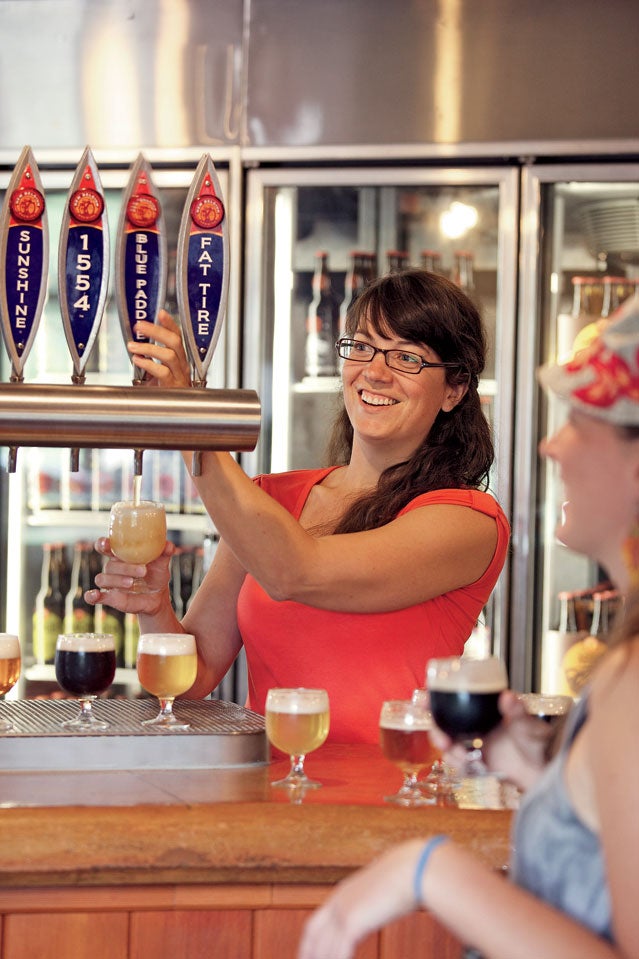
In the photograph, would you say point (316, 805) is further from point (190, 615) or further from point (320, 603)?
point (190, 615)

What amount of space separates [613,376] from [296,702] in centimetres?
75

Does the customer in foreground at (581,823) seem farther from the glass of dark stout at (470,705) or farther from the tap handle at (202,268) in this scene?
the tap handle at (202,268)

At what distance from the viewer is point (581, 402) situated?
1107 mm

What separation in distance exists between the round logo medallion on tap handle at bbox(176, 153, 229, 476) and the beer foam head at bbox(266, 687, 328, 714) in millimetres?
494

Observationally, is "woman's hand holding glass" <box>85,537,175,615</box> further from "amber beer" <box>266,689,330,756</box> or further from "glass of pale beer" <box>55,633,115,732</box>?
"amber beer" <box>266,689,330,756</box>

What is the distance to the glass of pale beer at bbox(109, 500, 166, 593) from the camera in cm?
198

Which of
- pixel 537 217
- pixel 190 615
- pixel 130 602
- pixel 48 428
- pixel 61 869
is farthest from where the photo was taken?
pixel 537 217

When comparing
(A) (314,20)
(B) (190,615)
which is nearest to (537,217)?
(A) (314,20)

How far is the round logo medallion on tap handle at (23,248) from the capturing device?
5.69 ft

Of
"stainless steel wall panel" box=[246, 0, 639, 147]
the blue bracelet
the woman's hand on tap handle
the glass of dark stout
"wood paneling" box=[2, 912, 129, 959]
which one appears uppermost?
"stainless steel wall panel" box=[246, 0, 639, 147]

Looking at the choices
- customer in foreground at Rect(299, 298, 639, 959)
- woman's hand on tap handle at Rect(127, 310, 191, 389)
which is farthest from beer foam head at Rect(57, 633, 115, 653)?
customer in foreground at Rect(299, 298, 639, 959)

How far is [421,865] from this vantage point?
106 cm

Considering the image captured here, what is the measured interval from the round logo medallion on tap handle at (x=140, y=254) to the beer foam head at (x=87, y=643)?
1.52 ft

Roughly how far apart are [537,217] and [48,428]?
1.90m
